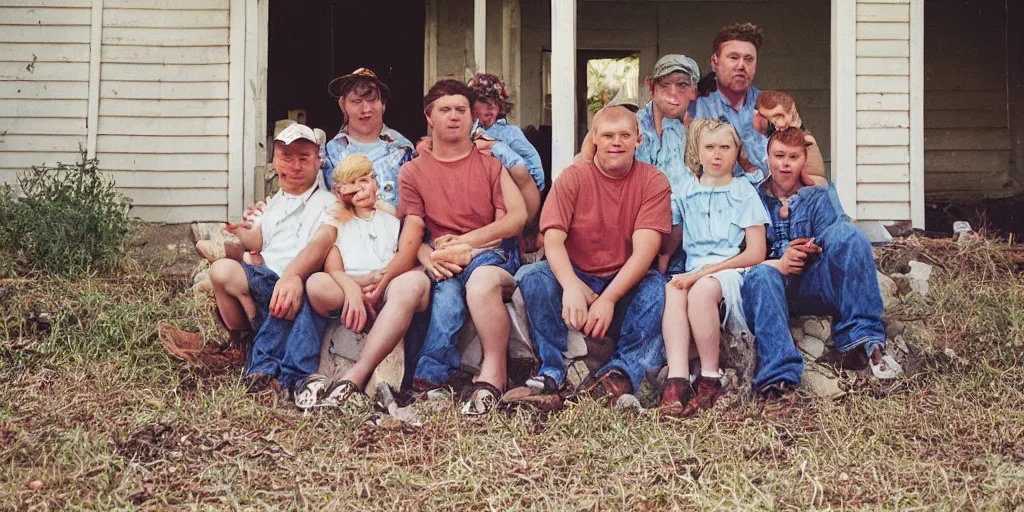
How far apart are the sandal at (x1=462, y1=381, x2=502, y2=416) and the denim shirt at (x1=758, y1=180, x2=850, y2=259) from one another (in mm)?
1559

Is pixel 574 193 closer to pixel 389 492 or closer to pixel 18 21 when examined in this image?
pixel 389 492

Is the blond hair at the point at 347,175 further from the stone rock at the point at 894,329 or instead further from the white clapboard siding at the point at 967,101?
the white clapboard siding at the point at 967,101

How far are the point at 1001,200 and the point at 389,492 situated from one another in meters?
8.74

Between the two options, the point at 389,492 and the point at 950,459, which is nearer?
the point at 389,492

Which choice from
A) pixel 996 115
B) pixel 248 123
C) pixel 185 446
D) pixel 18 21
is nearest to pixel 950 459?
pixel 185 446

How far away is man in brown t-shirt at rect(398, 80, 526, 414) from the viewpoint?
198 inches

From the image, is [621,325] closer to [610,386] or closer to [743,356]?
[610,386]

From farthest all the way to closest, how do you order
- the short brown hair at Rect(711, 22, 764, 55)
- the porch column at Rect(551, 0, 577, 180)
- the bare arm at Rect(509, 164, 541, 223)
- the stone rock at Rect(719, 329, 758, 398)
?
the porch column at Rect(551, 0, 577, 180) < the short brown hair at Rect(711, 22, 764, 55) < the bare arm at Rect(509, 164, 541, 223) < the stone rock at Rect(719, 329, 758, 398)

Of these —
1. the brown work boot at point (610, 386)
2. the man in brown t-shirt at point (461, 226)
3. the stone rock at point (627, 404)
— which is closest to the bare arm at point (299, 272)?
the man in brown t-shirt at point (461, 226)

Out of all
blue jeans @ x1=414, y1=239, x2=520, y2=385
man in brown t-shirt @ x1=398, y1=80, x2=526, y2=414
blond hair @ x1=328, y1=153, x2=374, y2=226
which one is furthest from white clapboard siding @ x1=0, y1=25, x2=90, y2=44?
blue jeans @ x1=414, y1=239, x2=520, y2=385

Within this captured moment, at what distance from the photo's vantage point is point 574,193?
207 inches

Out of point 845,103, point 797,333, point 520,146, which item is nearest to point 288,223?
point 520,146

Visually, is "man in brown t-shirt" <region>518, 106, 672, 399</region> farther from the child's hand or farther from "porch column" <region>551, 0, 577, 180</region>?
"porch column" <region>551, 0, 577, 180</region>

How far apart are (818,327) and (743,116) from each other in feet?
4.18
